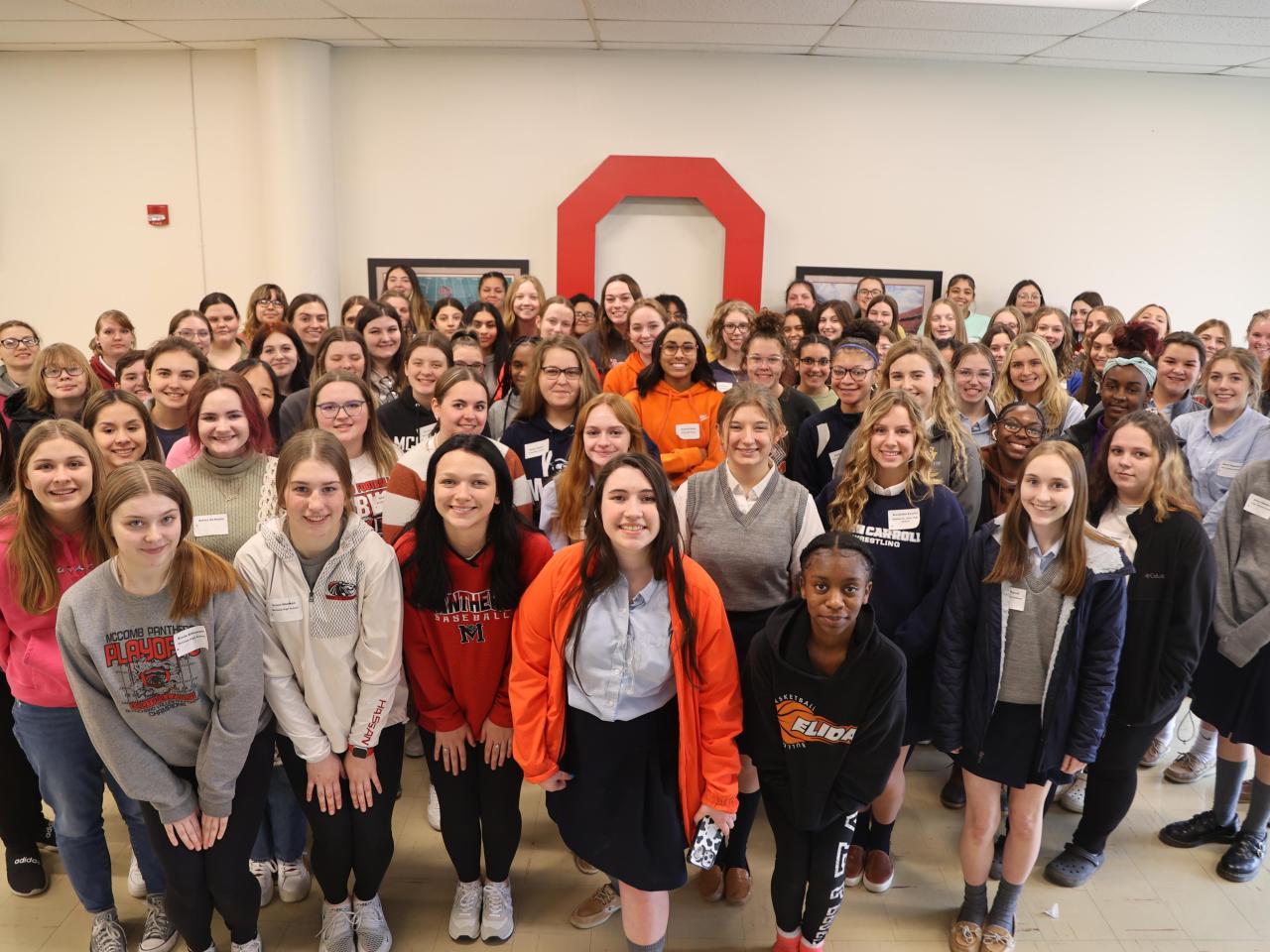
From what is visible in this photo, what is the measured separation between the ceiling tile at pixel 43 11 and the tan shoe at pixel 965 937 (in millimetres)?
7343

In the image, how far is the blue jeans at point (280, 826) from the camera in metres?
2.65

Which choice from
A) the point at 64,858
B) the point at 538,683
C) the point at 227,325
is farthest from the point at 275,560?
the point at 227,325

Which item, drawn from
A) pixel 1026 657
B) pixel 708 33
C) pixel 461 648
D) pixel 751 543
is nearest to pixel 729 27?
pixel 708 33

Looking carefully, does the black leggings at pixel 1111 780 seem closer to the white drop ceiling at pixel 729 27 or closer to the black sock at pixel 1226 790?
the black sock at pixel 1226 790

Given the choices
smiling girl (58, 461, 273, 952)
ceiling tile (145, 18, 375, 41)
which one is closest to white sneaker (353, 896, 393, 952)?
smiling girl (58, 461, 273, 952)

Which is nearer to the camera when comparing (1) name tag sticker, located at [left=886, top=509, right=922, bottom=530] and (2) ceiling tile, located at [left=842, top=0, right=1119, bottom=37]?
(1) name tag sticker, located at [left=886, top=509, right=922, bottom=530]

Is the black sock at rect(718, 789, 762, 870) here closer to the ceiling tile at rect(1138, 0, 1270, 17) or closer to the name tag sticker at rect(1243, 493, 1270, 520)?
the name tag sticker at rect(1243, 493, 1270, 520)

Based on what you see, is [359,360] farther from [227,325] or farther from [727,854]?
[727,854]

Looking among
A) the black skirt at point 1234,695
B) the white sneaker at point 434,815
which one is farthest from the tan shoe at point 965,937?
the white sneaker at point 434,815

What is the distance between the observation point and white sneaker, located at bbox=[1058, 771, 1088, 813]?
3.27 m

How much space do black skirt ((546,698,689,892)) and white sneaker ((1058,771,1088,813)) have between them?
1889 millimetres

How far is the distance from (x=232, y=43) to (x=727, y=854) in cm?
702

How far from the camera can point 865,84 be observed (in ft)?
22.2

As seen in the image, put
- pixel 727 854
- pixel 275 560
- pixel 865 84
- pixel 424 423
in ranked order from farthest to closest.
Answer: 1. pixel 865 84
2. pixel 424 423
3. pixel 727 854
4. pixel 275 560
